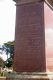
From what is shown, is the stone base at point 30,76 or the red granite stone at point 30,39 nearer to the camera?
A: the stone base at point 30,76

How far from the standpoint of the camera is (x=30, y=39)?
7297 mm

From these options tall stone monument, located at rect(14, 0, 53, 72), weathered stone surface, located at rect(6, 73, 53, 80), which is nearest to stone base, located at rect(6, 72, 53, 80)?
weathered stone surface, located at rect(6, 73, 53, 80)

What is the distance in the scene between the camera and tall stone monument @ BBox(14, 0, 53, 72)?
7.07 meters

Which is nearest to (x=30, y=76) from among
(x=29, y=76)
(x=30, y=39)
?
(x=29, y=76)

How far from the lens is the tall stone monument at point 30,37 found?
23.2ft

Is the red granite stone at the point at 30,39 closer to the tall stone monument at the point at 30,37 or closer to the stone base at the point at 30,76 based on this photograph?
the tall stone monument at the point at 30,37

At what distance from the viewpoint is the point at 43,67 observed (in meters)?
6.94

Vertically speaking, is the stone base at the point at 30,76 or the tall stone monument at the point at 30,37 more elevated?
the tall stone monument at the point at 30,37

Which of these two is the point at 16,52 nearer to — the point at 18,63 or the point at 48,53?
the point at 18,63

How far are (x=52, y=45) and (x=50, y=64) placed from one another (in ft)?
2.39

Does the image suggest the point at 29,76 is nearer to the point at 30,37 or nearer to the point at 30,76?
the point at 30,76

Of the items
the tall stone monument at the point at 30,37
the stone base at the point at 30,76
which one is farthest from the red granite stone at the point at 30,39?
the stone base at the point at 30,76

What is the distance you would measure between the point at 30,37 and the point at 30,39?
2.5 inches

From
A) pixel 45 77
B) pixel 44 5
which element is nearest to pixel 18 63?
pixel 45 77
